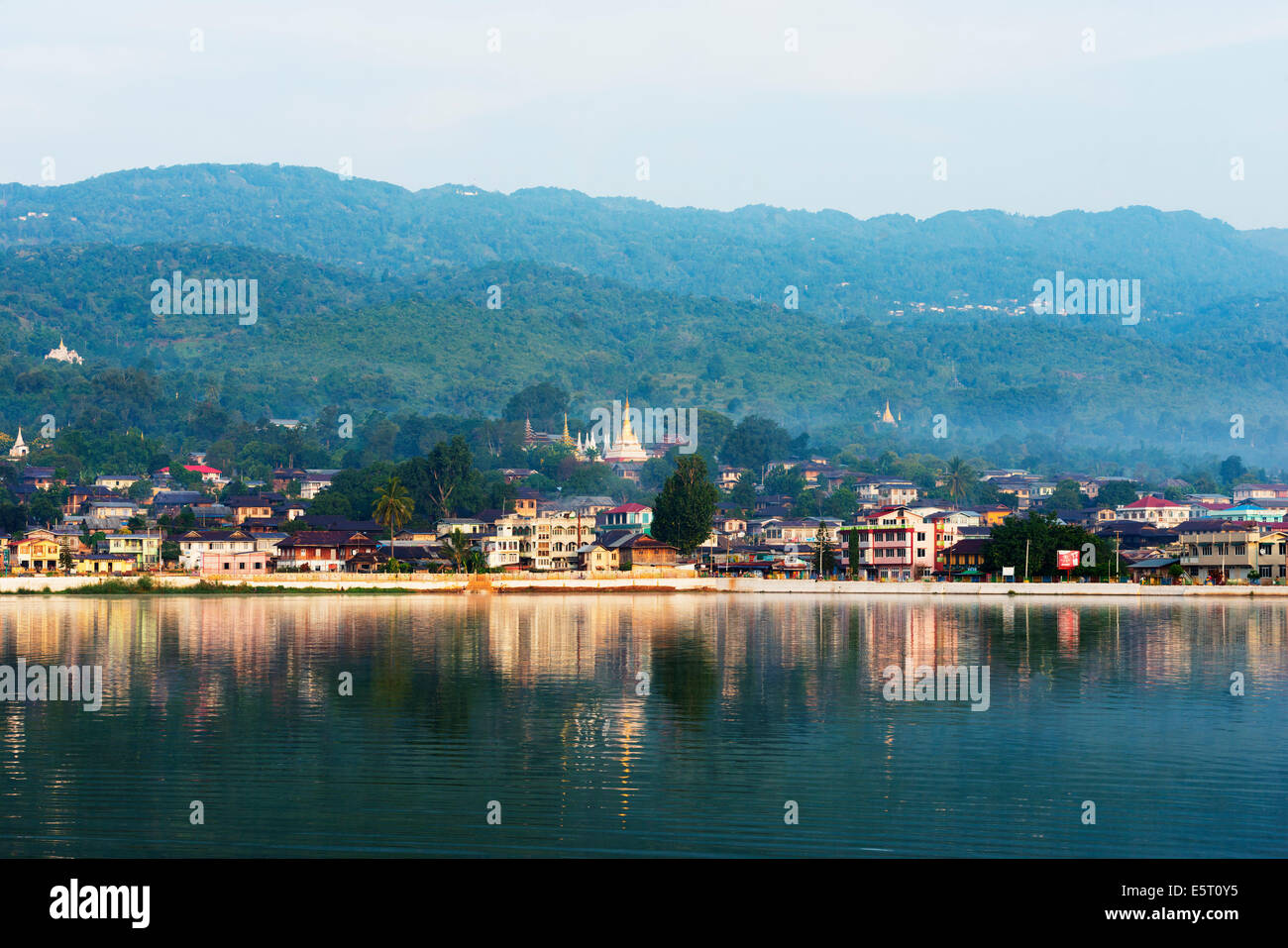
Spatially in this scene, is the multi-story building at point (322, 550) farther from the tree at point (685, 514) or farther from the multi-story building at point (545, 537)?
the tree at point (685, 514)

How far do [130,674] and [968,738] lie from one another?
23143mm

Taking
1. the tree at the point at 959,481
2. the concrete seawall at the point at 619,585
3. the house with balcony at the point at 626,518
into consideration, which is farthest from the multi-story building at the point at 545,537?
the tree at the point at 959,481

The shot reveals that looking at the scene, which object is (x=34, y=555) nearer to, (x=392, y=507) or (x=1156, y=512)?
(x=392, y=507)

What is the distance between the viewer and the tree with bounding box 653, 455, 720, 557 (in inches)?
4166

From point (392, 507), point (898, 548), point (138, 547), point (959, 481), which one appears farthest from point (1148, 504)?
point (138, 547)

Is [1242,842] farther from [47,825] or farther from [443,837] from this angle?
[47,825]

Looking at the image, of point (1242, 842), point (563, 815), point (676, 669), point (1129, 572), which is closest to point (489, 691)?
point (676, 669)

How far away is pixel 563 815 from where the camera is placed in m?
22.7

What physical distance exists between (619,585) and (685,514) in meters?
11.8

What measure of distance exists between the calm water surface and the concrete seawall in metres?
30.8

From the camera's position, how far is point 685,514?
347 feet

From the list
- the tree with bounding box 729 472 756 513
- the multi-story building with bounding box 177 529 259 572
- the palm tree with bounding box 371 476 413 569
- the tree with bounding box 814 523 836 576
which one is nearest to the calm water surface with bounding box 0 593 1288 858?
the palm tree with bounding box 371 476 413 569

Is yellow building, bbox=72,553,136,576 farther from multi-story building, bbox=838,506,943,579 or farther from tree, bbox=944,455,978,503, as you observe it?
tree, bbox=944,455,978,503
